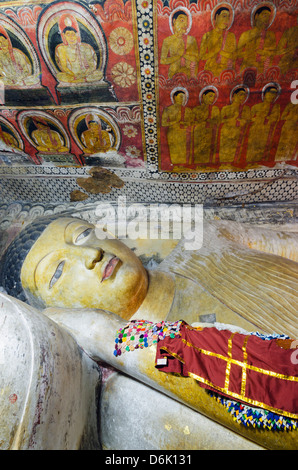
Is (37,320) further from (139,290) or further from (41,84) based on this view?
(41,84)

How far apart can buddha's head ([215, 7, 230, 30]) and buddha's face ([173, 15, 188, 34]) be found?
24 centimetres

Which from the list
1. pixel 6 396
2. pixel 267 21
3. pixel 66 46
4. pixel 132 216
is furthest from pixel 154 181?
pixel 6 396

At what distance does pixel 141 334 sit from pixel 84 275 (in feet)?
2.16

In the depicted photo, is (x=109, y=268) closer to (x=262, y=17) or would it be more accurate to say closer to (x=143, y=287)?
(x=143, y=287)

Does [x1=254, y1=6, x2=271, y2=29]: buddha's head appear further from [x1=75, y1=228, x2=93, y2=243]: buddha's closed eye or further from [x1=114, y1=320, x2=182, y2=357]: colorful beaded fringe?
[x1=114, y1=320, x2=182, y2=357]: colorful beaded fringe

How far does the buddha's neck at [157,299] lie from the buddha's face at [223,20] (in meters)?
2.03

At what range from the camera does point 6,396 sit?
96 centimetres

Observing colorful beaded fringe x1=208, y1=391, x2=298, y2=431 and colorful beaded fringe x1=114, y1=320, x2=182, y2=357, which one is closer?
colorful beaded fringe x1=208, y1=391, x2=298, y2=431

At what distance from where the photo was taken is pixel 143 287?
2068 millimetres

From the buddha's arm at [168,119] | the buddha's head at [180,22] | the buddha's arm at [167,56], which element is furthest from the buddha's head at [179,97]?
the buddha's head at [180,22]

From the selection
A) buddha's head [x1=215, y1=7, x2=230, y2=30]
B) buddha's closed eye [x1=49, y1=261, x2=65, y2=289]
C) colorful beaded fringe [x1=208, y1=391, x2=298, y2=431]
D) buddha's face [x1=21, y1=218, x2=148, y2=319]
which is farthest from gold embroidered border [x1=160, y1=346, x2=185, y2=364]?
buddha's head [x1=215, y1=7, x2=230, y2=30]

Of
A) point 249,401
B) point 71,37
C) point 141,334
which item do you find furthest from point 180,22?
point 249,401

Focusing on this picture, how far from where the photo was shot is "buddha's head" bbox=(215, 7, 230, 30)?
6.81ft

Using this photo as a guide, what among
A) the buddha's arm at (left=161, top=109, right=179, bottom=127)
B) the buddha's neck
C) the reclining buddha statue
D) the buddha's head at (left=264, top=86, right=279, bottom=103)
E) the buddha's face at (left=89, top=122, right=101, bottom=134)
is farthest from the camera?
the buddha's face at (left=89, top=122, right=101, bottom=134)
